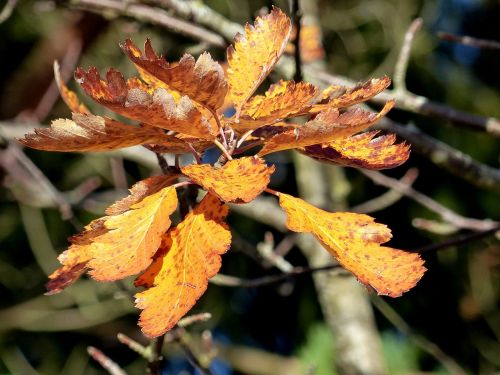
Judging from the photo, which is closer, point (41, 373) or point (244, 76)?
point (244, 76)

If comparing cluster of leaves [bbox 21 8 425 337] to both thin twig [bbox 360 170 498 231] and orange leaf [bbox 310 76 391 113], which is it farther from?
thin twig [bbox 360 170 498 231]

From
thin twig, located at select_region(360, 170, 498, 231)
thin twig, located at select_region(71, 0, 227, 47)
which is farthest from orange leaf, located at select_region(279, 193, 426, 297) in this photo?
thin twig, located at select_region(71, 0, 227, 47)

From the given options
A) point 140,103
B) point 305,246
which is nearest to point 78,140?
point 140,103

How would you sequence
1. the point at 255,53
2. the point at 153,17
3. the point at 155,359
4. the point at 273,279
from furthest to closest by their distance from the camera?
1. the point at 153,17
2. the point at 273,279
3. the point at 155,359
4. the point at 255,53

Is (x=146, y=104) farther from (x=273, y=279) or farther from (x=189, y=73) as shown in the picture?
(x=273, y=279)

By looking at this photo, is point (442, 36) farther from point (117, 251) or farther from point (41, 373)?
point (41, 373)

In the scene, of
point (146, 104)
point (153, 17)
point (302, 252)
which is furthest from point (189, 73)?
point (302, 252)
